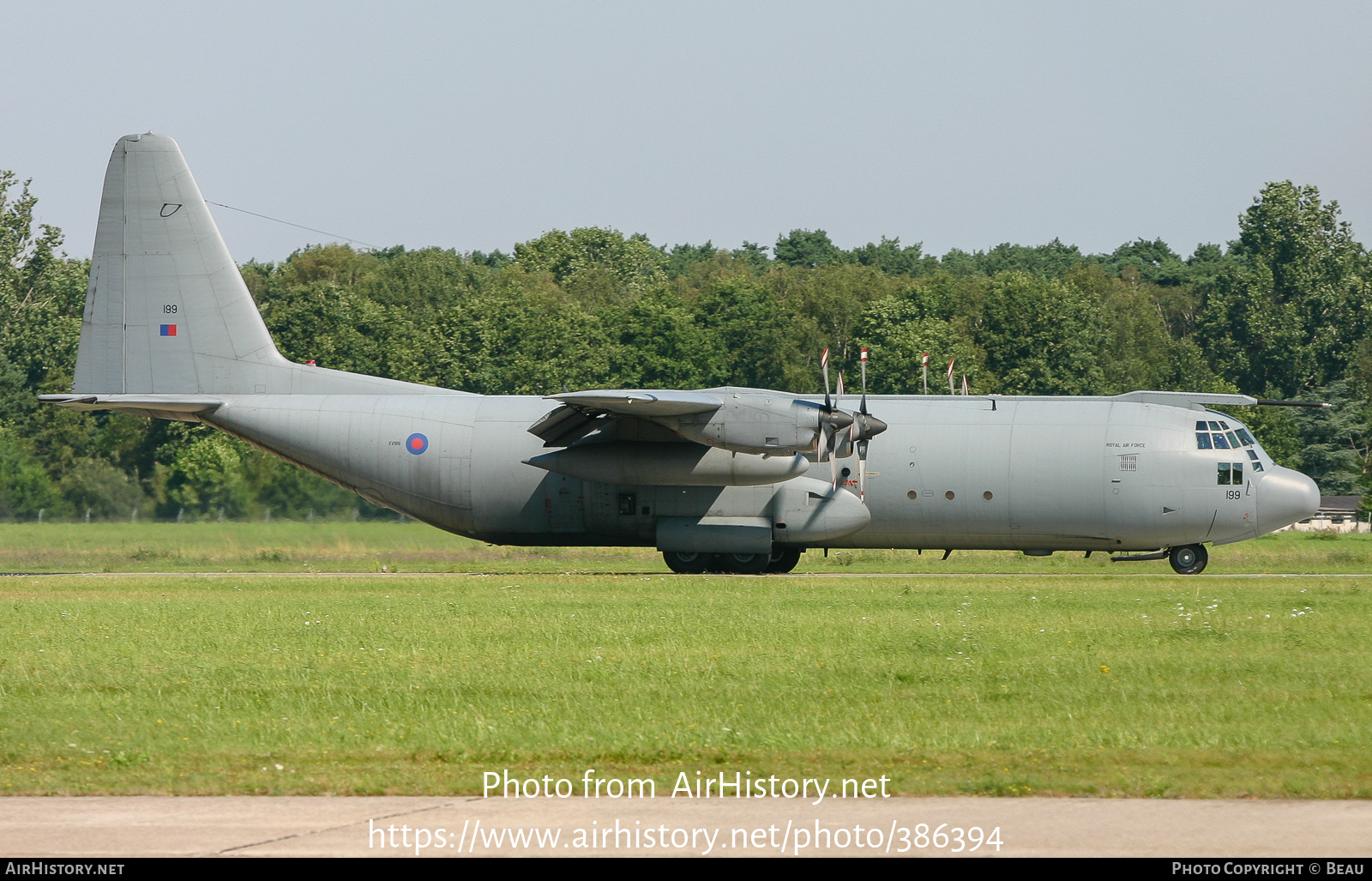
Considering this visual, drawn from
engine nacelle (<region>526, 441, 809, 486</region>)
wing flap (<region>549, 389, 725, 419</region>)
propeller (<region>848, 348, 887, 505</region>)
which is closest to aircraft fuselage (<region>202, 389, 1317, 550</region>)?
propeller (<region>848, 348, 887, 505</region>)

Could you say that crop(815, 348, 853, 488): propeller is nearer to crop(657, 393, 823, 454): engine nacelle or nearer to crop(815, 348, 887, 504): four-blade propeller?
crop(815, 348, 887, 504): four-blade propeller

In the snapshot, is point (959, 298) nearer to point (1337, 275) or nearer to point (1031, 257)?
point (1337, 275)

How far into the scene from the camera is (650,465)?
96.3 feet

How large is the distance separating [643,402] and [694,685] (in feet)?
43.0

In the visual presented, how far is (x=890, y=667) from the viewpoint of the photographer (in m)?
15.7

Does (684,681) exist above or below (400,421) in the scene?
below

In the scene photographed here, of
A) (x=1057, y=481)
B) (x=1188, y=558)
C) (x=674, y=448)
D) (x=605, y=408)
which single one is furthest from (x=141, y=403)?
(x=1188, y=558)

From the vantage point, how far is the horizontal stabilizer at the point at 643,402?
1076 inches

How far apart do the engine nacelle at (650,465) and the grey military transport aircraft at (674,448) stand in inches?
1.5

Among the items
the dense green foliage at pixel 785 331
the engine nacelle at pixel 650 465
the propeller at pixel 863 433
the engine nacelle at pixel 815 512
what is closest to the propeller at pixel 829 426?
the propeller at pixel 863 433

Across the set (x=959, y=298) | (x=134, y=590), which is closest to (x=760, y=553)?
(x=134, y=590)

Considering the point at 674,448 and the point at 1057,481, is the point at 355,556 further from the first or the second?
the point at 1057,481
